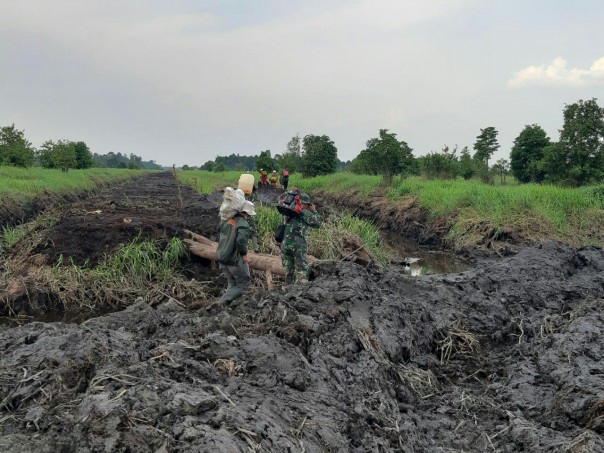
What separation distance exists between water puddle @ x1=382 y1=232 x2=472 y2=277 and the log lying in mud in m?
4.22

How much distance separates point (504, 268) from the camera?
30.1 feet

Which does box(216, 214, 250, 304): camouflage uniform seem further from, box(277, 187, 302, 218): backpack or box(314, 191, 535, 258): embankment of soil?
box(314, 191, 535, 258): embankment of soil

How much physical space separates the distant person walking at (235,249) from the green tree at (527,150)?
2389 centimetres

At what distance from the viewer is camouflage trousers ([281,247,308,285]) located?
7336 mm

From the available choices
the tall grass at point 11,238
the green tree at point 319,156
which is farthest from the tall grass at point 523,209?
the green tree at point 319,156

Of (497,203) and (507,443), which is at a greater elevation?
(497,203)

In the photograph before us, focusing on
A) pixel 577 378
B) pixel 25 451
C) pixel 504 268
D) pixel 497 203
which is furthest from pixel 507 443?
pixel 497 203

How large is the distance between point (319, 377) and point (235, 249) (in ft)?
8.91

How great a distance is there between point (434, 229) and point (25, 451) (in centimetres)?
1520

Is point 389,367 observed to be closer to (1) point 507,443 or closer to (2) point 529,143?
(1) point 507,443

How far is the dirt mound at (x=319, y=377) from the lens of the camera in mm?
2838

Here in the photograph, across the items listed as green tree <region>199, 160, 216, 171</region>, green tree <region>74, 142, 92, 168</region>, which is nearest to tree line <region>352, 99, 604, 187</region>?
green tree <region>74, 142, 92, 168</region>

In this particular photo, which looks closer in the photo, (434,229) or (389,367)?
(389,367)

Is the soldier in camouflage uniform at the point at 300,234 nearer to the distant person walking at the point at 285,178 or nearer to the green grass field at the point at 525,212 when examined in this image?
the green grass field at the point at 525,212
